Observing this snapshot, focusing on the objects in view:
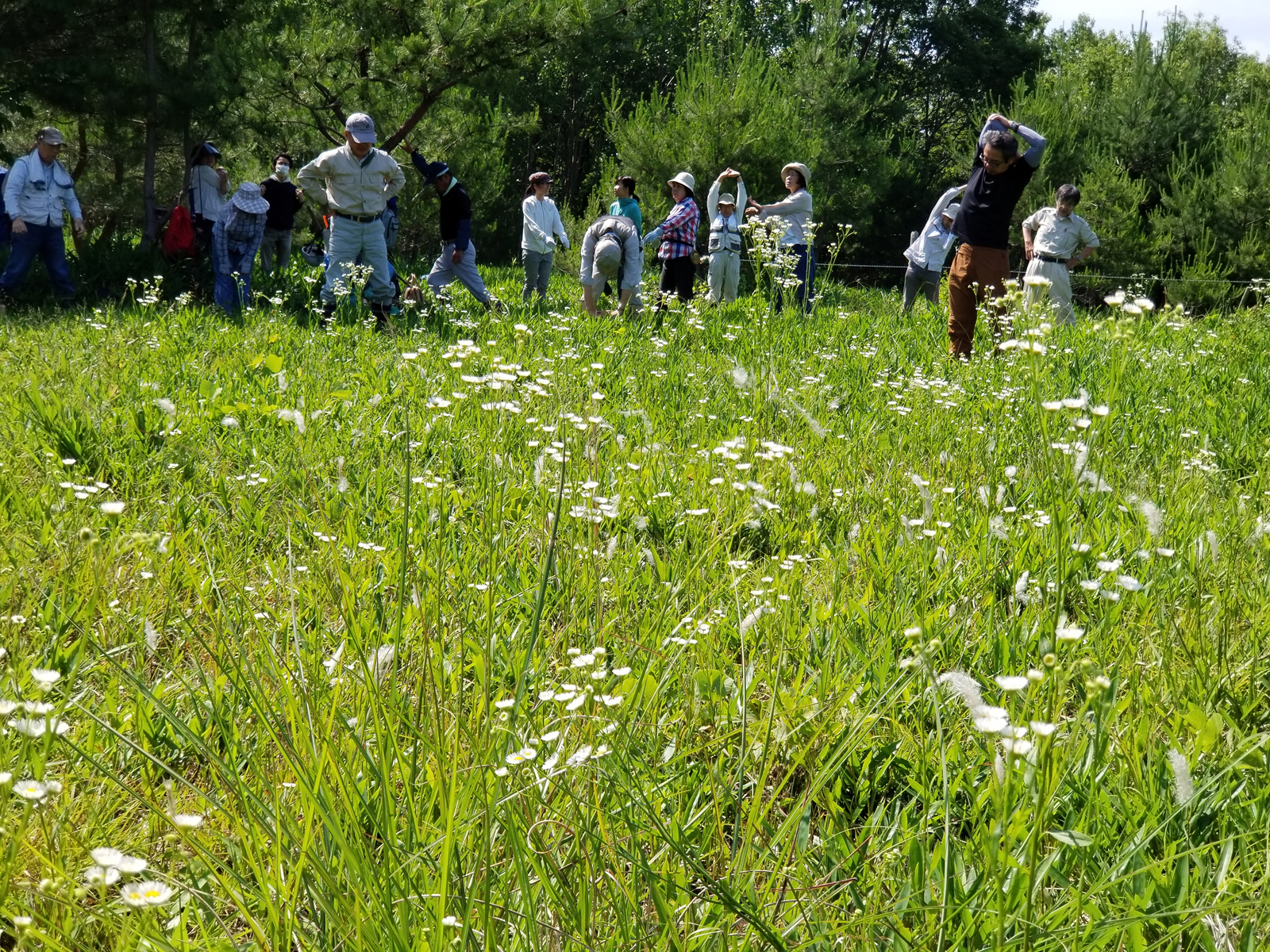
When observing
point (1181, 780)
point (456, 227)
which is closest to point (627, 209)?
point (456, 227)

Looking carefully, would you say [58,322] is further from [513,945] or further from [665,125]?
[665,125]

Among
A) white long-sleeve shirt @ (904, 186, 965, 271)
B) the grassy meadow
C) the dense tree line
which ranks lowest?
the grassy meadow

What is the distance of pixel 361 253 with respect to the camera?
9125 mm

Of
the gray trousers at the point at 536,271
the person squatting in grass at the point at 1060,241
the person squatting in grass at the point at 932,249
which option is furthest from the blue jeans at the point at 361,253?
the person squatting in grass at the point at 1060,241

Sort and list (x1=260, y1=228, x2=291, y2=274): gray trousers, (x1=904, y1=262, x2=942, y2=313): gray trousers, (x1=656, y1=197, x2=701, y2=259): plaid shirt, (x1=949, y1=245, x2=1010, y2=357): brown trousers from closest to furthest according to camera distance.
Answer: (x1=949, y1=245, x2=1010, y2=357): brown trousers, (x1=656, y1=197, x2=701, y2=259): plaid shirt, (x1=904, y1=262, x2=942, y2=313): gray trousers, (x1=260, y1=228, x2=291, y2=274): gray trousers

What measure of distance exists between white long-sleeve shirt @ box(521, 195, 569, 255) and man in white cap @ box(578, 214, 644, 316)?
2.58 feet

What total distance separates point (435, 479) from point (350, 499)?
15.0 inches

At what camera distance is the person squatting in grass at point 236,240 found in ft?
33.3

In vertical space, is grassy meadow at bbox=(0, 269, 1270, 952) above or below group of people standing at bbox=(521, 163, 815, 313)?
below

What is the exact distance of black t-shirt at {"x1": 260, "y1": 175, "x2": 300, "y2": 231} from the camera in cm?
1316

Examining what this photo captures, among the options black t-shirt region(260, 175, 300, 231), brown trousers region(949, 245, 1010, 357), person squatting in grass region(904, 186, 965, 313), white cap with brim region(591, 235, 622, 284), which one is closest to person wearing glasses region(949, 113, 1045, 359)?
brown trousers region(949, 245, 1010, 357)

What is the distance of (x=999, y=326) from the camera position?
7.56m

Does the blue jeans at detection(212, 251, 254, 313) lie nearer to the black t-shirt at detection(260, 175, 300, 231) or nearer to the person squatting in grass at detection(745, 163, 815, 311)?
the black t-shirt at detection(260, 175, 300, 231)

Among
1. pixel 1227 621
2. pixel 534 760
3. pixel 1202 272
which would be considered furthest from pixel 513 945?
pixel 1202 272
